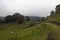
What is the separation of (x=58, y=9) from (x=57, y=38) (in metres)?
128

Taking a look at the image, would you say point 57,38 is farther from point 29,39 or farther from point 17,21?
point 17,21

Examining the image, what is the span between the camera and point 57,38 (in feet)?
191

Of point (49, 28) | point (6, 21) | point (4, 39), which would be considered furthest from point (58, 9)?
point (4, 39)

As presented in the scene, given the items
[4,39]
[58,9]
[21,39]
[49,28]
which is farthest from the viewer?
[58,9]

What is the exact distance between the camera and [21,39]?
62531 millimetres

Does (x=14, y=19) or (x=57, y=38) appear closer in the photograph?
(x=57, y=38)

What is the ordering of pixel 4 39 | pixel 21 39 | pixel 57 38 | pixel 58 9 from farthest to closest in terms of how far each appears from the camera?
pixel 58 9 < pixel 4 39 < pixel 21 39 < pixel 57 38

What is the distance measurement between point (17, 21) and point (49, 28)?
95735 mm

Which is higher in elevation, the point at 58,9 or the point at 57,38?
the point at 58,9

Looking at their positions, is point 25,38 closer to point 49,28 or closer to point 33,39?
point 33,39

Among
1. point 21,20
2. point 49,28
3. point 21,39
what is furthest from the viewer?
point 21,20

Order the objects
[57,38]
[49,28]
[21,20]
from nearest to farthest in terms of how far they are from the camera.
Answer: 1. [57,38]
2. [49,28]
3. [21,20]

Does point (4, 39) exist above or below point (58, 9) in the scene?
below

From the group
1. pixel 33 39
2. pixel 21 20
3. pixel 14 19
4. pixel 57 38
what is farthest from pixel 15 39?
pixel 14 19
